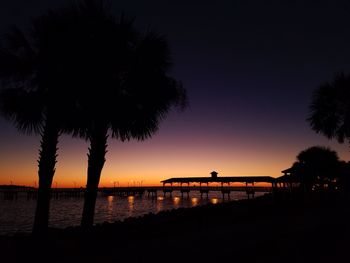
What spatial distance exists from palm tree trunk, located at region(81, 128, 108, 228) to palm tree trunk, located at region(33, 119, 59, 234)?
4.87 feet

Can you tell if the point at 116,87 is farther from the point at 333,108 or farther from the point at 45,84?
the point at 333,108

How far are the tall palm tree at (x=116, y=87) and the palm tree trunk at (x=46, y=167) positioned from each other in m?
0.91

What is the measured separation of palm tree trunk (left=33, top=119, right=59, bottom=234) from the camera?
11.6 m

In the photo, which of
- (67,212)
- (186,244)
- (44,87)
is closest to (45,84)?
(44,87)

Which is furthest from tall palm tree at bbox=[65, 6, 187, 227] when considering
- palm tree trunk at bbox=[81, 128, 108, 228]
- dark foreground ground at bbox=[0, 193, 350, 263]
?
dark foreground ground at bbox=[0, 193, 350, 263]

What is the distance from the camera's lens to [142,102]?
40.5ft

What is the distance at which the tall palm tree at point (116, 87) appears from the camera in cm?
1152

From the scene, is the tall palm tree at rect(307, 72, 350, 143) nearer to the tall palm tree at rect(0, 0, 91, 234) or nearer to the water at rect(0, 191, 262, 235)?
the tall palm tree at rect(0, 0, 91, 234)

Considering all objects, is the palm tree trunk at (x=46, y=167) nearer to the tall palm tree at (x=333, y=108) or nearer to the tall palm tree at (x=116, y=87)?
the tall palm tree at (x=116, y=87)

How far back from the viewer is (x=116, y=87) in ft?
39.6

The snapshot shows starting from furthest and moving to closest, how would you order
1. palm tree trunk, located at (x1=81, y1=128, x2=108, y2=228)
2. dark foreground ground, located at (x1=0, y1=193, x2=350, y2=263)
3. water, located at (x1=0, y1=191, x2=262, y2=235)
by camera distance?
water, located at (x1=0, y1=191, x2=262, y2=235) < palm tree trunk, located at (x1=81, y1=128, x2=108, y2=228) < dark foreground ground, located at (x1=0, y1=193, x2=350, y2=263)

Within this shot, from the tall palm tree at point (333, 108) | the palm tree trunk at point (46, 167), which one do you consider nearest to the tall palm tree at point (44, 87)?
the palm tree trunk at point (46, 167)

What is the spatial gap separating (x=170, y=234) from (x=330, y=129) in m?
14.2

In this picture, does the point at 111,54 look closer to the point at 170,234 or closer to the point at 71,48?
the point at 71,48
